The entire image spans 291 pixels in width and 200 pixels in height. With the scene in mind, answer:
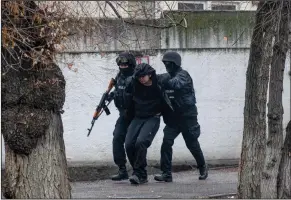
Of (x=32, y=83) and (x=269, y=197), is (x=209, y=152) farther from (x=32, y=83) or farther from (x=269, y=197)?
(x=32, y=83)

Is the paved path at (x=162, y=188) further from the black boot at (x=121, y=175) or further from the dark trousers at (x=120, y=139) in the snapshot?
the dark trousers at (x=120, y=139)

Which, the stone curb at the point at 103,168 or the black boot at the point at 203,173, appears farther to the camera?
the stone curb at the point at 103,168

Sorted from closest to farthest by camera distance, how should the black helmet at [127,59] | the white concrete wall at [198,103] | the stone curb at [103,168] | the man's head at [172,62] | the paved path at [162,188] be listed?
1. the paved path at [162,188]
2. the black helmet at [127,59]
3. the man's head at [172,62]
4. the stone curb at [103,168]
5. the white concrete wall at [198,103]

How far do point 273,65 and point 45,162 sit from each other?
2710mm

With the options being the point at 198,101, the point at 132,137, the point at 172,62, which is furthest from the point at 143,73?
the point at 198,101

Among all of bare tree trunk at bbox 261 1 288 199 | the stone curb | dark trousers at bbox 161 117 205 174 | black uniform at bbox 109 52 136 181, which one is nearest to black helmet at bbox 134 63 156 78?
black uniform at bbox 109 52 136 181

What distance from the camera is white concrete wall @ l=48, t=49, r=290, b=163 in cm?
1248

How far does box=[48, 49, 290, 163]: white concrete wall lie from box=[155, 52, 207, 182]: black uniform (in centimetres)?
180

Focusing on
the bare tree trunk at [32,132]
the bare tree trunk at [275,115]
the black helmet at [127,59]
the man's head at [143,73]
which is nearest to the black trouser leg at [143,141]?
the man's head at [143,73]

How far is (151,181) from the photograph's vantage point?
11258 mm

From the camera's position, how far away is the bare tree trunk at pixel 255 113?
871 cm

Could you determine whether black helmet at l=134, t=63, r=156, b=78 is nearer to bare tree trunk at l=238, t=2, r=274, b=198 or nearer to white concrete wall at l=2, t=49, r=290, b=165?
bare tree trunk at l=238, t=2, r=274, b=198

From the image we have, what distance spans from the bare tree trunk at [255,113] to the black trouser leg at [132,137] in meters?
1.96

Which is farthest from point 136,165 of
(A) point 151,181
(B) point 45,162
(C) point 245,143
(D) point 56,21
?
(D) point 56,21
